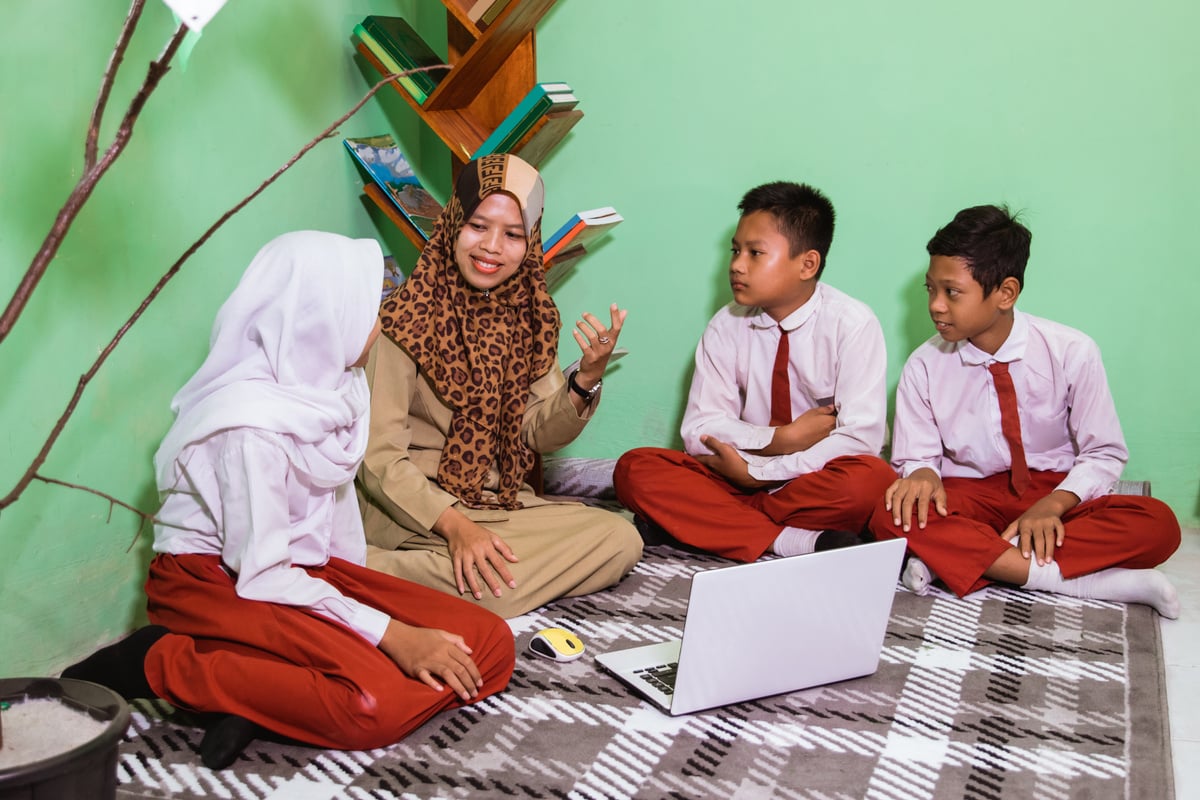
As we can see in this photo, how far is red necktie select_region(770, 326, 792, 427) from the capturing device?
8.73 feet

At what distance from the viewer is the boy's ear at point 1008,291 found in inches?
96.8

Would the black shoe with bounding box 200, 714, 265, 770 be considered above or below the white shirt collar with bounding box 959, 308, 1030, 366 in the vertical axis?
below

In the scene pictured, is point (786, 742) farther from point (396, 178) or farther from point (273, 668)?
point (396, 178)

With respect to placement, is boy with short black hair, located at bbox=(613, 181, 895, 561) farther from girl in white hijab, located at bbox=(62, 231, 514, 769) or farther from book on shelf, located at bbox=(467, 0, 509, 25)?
girl in white hijab, located at bbox=(62, 231, 514, 769)

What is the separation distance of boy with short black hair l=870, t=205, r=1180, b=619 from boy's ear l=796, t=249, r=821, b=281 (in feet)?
0.84

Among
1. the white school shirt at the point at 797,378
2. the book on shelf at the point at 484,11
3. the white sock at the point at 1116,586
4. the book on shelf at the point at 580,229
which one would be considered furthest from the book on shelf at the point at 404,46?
the white sock at the point at 1116,586

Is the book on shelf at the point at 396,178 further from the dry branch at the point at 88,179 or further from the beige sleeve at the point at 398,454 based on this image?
the dry branch at the point at 88,179

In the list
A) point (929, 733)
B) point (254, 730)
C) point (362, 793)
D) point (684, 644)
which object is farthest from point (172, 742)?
point (929, 733)

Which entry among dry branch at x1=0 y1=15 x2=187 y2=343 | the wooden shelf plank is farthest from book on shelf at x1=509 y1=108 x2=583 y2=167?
dry branch at x1=0 y1=15 x2=187 y2=343

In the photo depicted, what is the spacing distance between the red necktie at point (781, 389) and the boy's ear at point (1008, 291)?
0.48 meters

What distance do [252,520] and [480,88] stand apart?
1.58 m

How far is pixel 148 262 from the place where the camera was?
2021mm

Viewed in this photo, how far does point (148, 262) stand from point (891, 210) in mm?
1735

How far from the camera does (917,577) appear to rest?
233 cm
